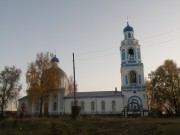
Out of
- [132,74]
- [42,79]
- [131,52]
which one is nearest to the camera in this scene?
[42,79]

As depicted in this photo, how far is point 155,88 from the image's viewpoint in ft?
133

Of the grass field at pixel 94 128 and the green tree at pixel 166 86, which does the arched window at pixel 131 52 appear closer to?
the green tree at pixel 166 86

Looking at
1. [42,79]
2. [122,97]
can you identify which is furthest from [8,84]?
[122,97]

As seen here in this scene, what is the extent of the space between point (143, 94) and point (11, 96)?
2445 cm

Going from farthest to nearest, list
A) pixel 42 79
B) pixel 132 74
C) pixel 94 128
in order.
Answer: pixel 132 74 < pixel 42 79 < pixel 94 128

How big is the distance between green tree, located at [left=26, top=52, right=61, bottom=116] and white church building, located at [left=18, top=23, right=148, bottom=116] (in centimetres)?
443

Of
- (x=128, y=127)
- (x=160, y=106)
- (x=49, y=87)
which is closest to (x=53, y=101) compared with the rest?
(x=49, y=87)

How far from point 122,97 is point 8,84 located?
844 inches

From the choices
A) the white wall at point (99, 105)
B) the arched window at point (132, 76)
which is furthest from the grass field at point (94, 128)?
the arched window at point (132, 76)

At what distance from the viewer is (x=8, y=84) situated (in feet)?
140

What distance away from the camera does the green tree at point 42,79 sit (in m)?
35.9

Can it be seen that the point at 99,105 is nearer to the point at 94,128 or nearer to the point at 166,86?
the point at 166,86

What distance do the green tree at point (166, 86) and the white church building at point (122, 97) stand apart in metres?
2.64

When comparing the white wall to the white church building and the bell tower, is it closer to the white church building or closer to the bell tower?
the white church building
